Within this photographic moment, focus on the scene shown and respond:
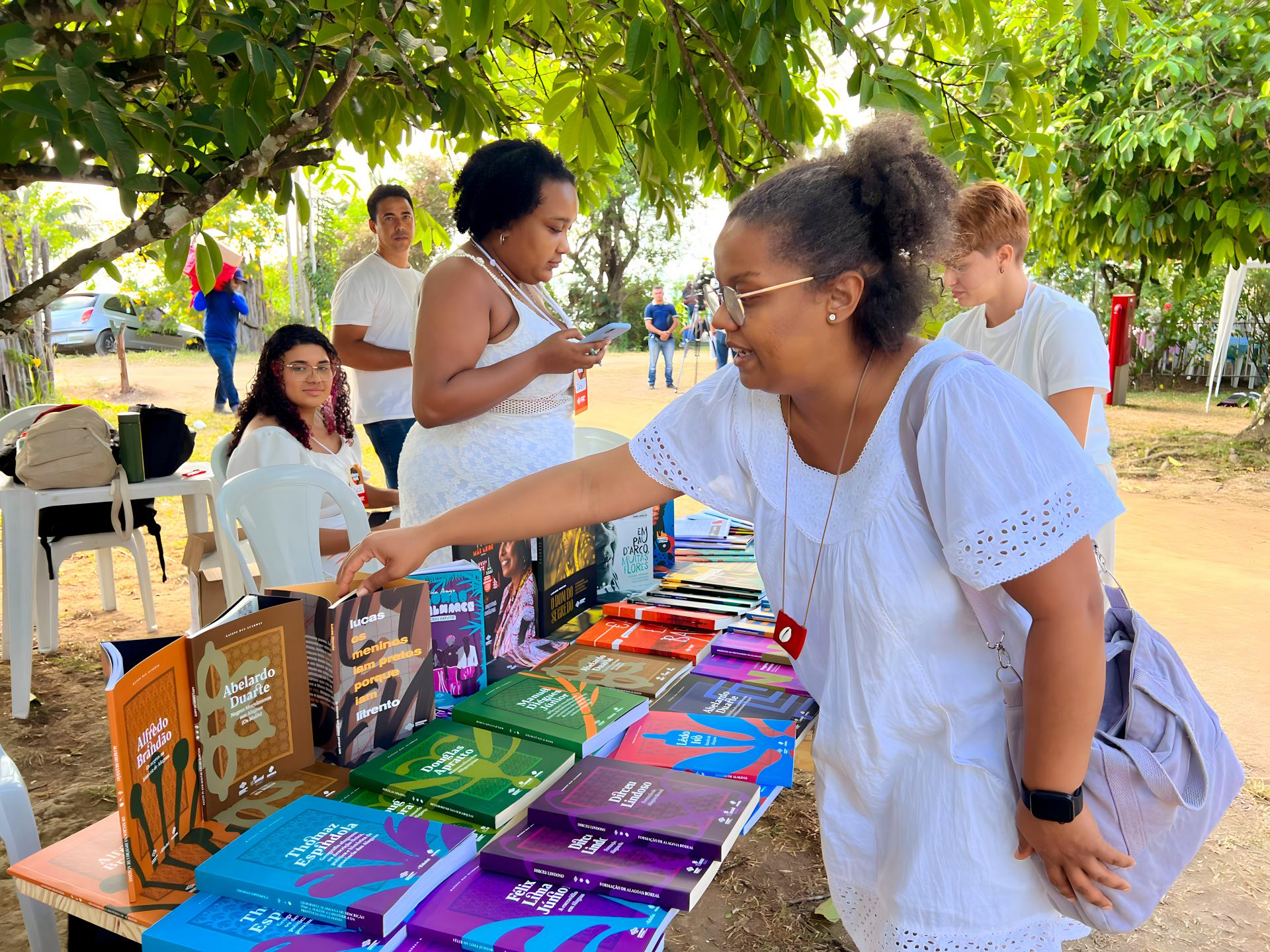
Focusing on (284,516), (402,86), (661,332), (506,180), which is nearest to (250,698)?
(506,180)

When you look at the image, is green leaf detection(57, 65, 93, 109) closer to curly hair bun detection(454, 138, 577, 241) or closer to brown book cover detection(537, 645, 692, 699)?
curly hair bun detection(454, 138, 577, 241)

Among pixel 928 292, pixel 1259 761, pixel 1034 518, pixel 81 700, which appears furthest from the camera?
pixel 81 700

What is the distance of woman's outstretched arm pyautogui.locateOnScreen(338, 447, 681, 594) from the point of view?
1.58 meters

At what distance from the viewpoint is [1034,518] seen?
3.60ft

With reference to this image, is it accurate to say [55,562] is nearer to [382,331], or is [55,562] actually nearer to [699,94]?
[382,331]

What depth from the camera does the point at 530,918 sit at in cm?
116

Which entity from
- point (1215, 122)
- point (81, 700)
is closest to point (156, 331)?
point (81, 700)

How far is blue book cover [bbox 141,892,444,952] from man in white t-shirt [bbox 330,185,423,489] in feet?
10.8

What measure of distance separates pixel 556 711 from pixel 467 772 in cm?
26

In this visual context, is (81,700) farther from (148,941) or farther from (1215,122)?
(1215,122)

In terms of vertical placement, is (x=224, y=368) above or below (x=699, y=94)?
below

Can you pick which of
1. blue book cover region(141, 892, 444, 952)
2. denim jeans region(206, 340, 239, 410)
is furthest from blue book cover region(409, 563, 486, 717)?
denim jeans region(206, 340, 239, 410)

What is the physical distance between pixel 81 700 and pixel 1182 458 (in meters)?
10.7

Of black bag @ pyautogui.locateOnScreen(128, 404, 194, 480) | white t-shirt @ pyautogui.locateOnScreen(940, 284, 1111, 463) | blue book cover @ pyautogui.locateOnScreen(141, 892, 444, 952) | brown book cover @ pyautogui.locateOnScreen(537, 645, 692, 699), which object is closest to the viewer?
blue book cover @ pyautogui.locateOnScreen(141, 892, 444, 952)
